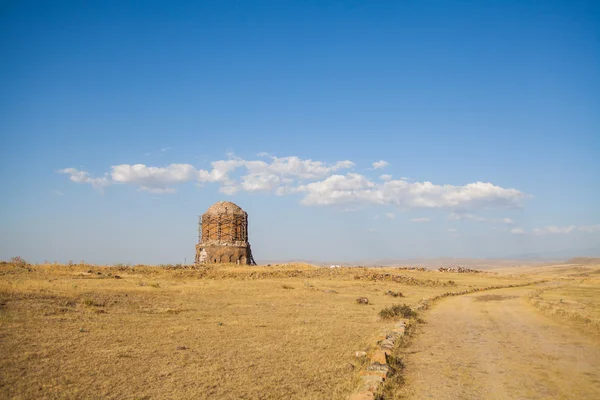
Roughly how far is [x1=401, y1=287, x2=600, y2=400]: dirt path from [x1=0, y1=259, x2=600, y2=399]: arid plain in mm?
35

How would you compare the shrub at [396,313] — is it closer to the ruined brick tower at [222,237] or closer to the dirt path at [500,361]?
the dirt path at [500,361]

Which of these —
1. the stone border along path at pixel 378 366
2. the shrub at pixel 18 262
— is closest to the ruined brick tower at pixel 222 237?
the shrub at pixel 18 262


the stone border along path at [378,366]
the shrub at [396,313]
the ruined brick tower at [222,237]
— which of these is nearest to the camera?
the stone border along path at [378,366]

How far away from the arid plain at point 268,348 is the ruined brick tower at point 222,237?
2781cm

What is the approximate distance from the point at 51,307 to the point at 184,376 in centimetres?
890

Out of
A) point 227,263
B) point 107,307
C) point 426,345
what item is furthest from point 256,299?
point 227,263

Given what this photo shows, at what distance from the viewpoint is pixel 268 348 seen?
1067 cm

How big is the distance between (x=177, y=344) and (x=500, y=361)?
7.81m

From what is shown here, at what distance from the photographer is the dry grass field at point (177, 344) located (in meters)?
7.54

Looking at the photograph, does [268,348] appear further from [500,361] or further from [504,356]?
[504,356]

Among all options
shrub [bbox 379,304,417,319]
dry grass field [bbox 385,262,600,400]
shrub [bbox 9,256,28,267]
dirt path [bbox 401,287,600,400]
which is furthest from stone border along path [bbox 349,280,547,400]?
shrub [bbox 9,256,28,267]

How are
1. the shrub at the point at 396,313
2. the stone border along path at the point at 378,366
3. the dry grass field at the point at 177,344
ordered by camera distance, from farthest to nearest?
the shrub at the point at 396,313 → the dry grass field at the point at 177,344 → the stone border along path at the point at 378,366

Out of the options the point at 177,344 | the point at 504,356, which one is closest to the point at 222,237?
the point at 177,344

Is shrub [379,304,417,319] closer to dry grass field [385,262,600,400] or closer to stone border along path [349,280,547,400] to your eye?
dry grass field [385,262,600,400]
